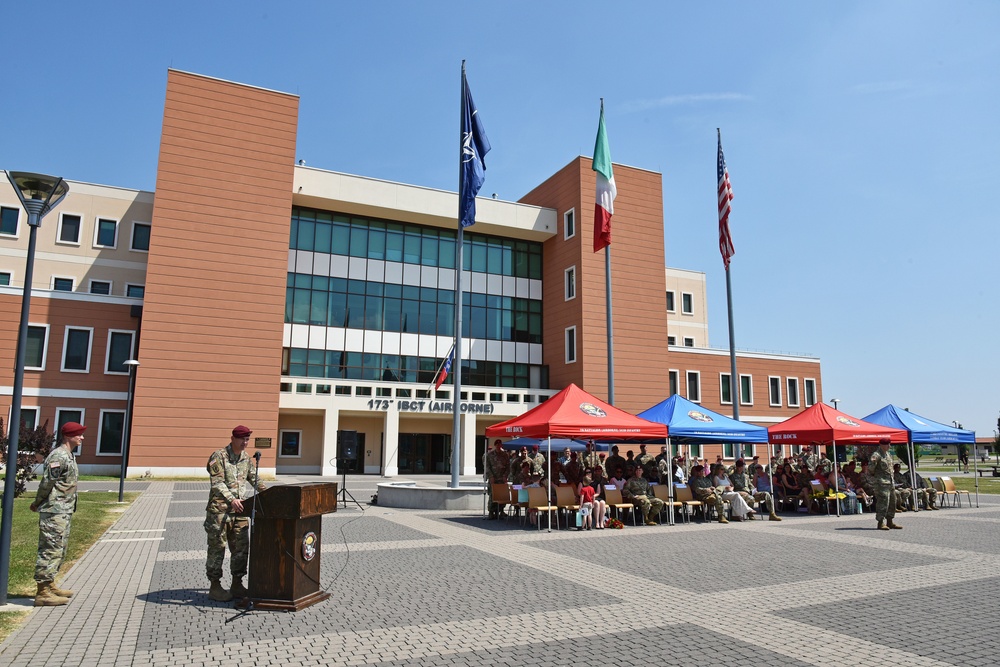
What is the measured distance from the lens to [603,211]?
2438 centimetres

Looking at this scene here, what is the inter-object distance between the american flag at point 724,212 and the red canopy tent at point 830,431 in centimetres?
672

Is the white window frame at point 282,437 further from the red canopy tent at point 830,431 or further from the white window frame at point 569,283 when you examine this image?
the red canopy tent at point 830,431

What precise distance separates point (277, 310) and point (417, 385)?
8434mm

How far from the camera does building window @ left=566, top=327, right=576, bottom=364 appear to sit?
41375 mm

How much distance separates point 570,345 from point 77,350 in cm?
2613

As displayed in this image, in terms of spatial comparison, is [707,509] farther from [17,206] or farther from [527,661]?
[17,206]

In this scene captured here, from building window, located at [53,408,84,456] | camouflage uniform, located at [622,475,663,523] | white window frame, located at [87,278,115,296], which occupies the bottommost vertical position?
camouflage uniform, located at [622,475,663,523]

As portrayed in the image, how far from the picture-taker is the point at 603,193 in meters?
24.5

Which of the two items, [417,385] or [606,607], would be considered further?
[417,385]

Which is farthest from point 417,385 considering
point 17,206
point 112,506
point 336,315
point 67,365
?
point 17,206

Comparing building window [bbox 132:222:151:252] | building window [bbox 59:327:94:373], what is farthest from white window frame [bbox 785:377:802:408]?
building window [bbox 59:327:94:373]

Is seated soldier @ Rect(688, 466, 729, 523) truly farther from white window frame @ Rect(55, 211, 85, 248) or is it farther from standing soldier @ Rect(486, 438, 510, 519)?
white window frame @ Rect(55, 211, 85, 248)

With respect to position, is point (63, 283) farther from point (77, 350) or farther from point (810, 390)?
point (810, 390)

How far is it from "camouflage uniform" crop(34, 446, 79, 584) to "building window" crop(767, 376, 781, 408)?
162ft
